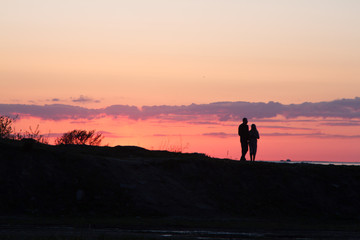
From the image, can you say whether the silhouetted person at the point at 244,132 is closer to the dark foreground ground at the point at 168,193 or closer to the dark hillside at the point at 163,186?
the dark hillside at the point at 163,186

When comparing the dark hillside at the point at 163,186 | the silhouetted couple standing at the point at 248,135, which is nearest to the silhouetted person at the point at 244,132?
the silhouetted couple standing at the point at 248,135

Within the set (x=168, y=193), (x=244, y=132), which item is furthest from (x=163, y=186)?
(x=244, y=132)

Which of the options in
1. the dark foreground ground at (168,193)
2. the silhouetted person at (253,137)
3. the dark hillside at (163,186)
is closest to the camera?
the dark foreground ground at (168,193)

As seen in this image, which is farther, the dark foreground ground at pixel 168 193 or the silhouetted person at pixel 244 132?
the silhouetted person at pixel 244 132

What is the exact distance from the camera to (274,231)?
2388 cm

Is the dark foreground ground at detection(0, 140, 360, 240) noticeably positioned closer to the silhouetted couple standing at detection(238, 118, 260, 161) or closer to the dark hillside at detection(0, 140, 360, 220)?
the dark hillside at detection(0, 140, 360, 220)

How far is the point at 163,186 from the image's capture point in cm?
3108

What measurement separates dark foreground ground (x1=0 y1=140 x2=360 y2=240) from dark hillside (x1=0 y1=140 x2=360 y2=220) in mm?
47

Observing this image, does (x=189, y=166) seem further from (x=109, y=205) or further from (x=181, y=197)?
(x=109, y=205)

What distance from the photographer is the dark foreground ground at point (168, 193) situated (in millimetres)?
26391

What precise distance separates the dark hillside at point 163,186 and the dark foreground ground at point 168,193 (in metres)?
0.05

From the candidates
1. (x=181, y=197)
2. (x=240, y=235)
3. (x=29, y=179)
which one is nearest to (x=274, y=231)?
Answer: (x=240, y=235)

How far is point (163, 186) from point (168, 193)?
59 centimetres

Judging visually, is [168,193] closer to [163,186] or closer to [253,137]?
[163,186]
